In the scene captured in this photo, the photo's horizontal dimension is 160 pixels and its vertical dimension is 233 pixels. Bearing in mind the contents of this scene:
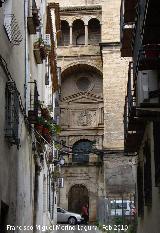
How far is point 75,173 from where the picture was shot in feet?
116

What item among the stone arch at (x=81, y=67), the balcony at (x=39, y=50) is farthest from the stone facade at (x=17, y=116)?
the stone arch at (x=81, y=67)

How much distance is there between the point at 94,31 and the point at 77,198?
38.0ft

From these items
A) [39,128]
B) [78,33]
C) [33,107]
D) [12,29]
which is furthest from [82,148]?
[12,29]

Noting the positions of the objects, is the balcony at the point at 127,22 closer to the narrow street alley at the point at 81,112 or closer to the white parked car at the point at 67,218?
the narrow street alley at the point at 81,112

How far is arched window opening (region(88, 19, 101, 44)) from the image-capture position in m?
38.7

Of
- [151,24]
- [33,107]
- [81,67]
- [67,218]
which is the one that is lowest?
[67,218]

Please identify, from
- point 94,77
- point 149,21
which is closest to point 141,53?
→ point 149,21

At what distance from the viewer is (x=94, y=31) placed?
128 ft

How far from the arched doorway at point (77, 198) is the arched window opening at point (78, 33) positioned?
10.1 metres

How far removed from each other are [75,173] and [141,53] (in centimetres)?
2728

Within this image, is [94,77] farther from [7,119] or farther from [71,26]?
[7,119]

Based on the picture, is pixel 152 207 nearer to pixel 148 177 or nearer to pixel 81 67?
pixel 148 177

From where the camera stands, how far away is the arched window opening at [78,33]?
38906 mm

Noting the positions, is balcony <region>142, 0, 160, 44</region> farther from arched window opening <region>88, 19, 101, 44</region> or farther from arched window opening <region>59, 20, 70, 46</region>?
arched window opening <region>59, 20, 70, 46</region>
